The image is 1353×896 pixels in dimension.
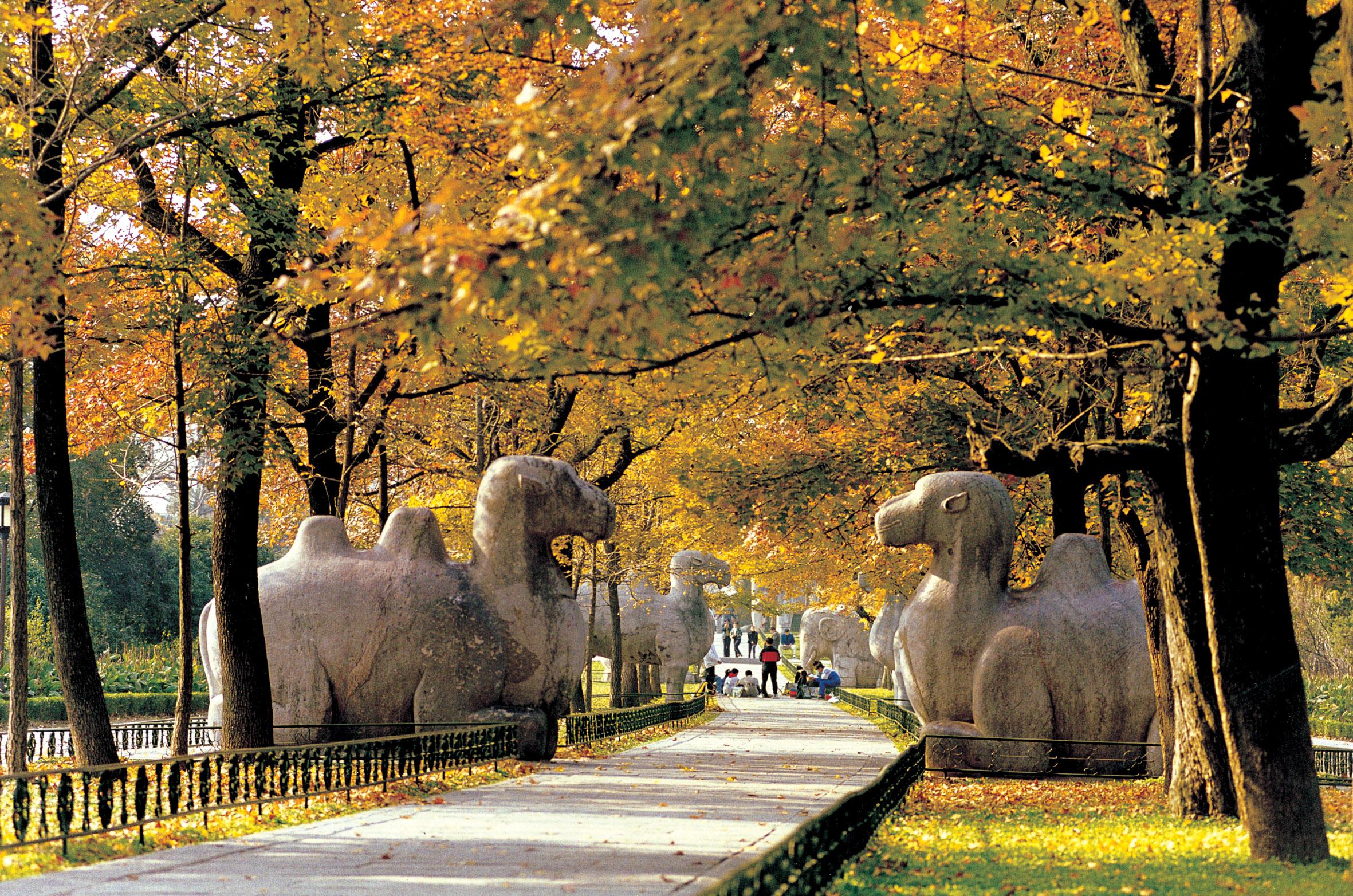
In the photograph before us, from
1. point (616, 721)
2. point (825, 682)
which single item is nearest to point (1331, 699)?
point (825, 682)

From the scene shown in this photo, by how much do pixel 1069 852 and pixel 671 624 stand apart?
27.9 meters

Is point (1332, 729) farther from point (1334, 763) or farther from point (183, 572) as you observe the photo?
point (183, 572)

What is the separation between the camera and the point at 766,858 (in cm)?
581

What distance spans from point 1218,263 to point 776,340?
11.3 feet

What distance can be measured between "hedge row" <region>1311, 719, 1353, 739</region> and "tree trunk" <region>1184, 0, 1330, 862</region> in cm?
2706

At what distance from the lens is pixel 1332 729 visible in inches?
1340

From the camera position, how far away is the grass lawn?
8258mm

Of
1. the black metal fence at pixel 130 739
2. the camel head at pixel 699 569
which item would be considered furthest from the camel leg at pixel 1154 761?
the camel head at pixel 699 569

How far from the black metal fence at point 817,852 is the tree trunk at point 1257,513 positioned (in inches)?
107

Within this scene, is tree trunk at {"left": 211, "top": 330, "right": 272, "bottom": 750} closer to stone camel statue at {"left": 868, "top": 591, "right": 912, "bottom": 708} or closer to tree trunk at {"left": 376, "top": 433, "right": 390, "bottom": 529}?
tree trunk at {"left": 376, "top": 433, "right": 390, "bottom": 529}

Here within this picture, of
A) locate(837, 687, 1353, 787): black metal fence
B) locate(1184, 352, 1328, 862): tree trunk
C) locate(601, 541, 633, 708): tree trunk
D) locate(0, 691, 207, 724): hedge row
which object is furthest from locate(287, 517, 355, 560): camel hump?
locate(0, 691, 207, 724): hedge row

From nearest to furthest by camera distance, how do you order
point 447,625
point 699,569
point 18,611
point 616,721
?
1. point 18,611
2. point 447,625
3. point 616,721
4. point 699,569

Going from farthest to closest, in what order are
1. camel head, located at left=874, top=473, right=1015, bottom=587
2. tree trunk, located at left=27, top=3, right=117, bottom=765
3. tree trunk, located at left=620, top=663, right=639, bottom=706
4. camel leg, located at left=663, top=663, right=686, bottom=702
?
tree trunk, located at left=620, top=663, right=639, bottom=706 < camel leg, located at left=663, top=663, right=686, bottom=702 < camel head, located at left=874, top=473, right=1015, bottom=587 < tree trunk, located at left=27, top=3, right=117, bottom=765

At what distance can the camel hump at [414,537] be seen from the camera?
1623cm
